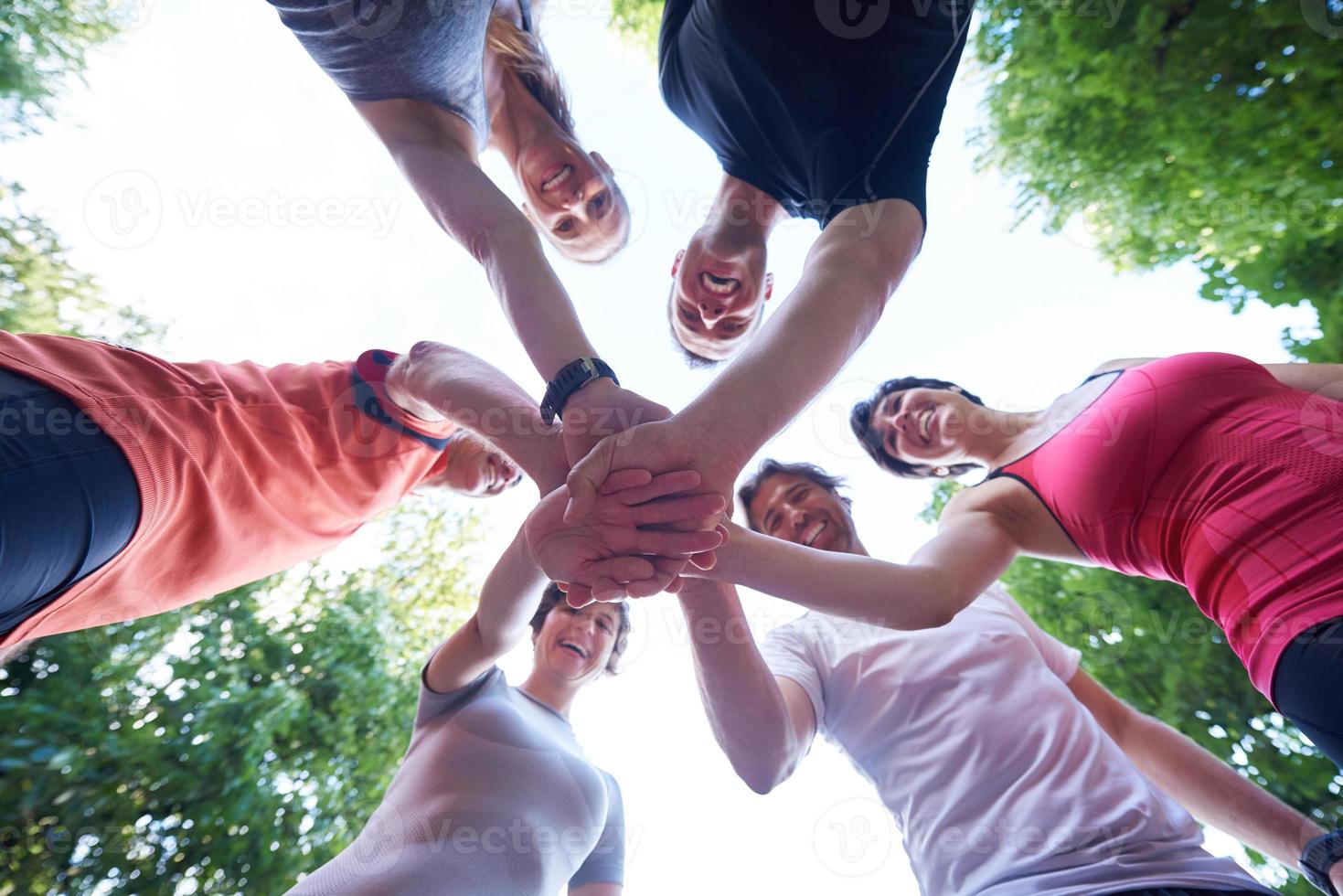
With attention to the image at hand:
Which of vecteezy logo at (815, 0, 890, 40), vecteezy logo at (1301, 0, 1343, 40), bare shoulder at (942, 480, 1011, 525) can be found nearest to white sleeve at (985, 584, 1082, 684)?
bare shoulder at (942, 480, 1011, 525)

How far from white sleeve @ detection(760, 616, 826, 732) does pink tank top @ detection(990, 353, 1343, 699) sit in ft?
2.62

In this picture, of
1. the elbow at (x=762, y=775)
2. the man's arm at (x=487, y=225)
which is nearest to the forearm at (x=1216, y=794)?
the elbow at (x=762, y=775)

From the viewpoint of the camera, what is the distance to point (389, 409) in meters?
1.59

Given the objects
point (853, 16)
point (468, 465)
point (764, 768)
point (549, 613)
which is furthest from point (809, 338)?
point (549, 613)

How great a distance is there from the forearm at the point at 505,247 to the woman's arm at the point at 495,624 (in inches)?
19.0

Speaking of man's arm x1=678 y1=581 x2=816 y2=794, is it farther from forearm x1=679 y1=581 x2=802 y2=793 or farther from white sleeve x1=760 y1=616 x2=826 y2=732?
white sleeve x1=760 y1=616 x2=826 y2=732

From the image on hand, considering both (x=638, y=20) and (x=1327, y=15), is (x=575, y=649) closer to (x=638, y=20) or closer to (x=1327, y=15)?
(x=1327, y=15)

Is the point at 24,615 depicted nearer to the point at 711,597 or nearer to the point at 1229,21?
the point at 711,597

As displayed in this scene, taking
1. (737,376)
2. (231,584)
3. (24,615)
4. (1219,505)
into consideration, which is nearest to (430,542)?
(231,584)

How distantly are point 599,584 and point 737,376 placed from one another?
0.49m

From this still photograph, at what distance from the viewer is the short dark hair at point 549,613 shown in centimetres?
252

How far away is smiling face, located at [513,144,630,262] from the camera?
2002 mm

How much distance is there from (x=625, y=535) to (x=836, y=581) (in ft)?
1.79

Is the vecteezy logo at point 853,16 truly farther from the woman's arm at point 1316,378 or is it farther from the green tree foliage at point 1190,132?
the green tree foliage at point 1190,132
